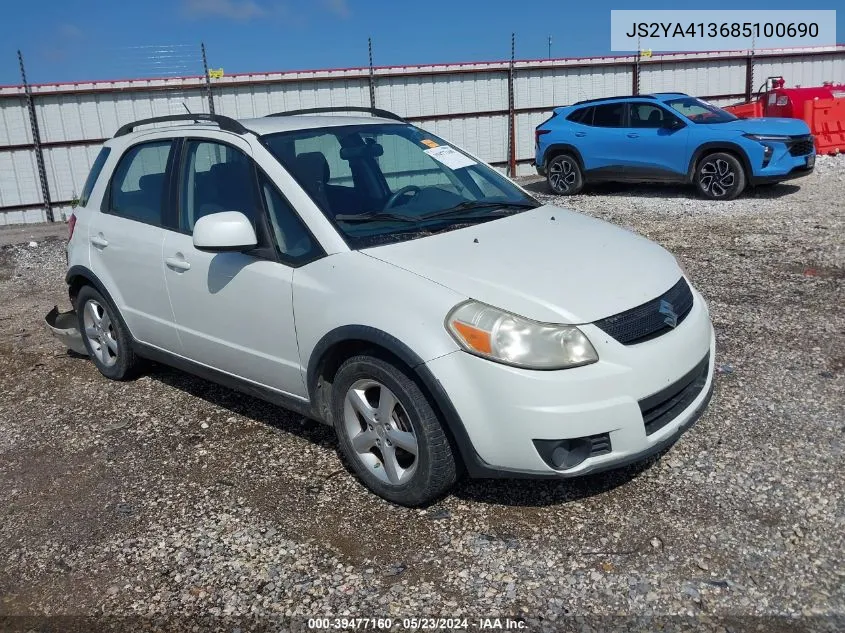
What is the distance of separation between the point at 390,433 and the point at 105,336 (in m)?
2.77

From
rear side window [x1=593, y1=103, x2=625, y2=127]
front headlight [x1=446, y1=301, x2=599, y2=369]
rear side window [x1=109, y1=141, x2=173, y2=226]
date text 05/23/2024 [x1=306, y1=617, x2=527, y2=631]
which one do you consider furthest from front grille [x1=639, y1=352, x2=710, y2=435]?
rear side window [x1=593, y1=103, x2=625, y2=127]

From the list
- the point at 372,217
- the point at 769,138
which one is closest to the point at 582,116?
the point at 769,138

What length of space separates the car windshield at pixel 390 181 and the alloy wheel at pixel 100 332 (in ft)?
6.68

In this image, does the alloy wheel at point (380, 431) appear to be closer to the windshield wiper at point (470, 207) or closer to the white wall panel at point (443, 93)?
the windshield wiper at point (470, 207)

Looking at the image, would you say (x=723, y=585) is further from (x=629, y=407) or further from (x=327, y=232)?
(x=327, y=232)

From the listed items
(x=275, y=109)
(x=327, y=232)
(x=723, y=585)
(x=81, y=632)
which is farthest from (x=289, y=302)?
(x=275, y=109)

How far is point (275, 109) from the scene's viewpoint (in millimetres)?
15844

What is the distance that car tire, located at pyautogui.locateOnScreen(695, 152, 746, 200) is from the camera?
11344mm

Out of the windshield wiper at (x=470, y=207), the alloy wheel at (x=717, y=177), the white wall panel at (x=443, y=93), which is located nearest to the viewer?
the windshield wiper at (x=470, y=207)

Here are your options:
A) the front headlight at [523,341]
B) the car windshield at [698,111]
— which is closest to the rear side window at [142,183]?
the front headlight at [523,341]

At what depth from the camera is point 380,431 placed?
3428 mm

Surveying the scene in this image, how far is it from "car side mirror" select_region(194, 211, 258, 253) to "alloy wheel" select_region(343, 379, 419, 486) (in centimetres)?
89

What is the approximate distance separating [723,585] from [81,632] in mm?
2380

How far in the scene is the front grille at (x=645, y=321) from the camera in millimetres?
3090
